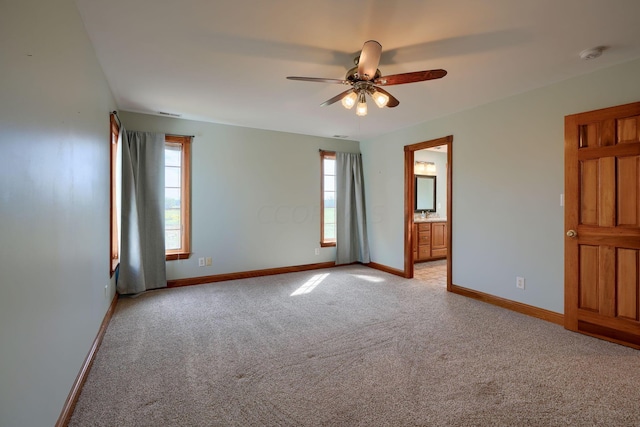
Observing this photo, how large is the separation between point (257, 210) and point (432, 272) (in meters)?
3.31

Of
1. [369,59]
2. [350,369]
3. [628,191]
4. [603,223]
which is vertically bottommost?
[350,369]

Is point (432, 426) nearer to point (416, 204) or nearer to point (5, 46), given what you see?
point (5, 46)

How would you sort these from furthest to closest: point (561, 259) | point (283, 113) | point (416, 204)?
point (416, 204)
point (283, 113)
point (561, 259)

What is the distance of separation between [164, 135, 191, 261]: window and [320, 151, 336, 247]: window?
233 cm

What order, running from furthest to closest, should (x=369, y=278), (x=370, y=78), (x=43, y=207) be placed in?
(x=369, y=278) < (x=370, y=78) < (x=43, y=207)

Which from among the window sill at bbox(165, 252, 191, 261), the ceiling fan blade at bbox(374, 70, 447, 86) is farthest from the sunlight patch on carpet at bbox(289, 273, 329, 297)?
the ceiling fan blade at bbox(374, 70, 447, 86)

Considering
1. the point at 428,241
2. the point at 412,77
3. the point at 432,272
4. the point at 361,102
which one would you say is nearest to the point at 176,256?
the point at 361,102

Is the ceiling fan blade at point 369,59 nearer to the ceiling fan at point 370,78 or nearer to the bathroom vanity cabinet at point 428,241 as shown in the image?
the ceiling fan at point 370,78

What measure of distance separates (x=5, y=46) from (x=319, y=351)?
2.53 meters

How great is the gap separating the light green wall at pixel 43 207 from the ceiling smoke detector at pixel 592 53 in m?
3.62

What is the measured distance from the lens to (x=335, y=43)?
2.33 m

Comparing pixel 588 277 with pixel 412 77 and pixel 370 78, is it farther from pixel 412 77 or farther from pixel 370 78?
pixel 370 78

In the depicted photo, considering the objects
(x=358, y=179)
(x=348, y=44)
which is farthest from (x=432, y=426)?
(x=358, y=179)

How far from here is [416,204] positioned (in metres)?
6.70
